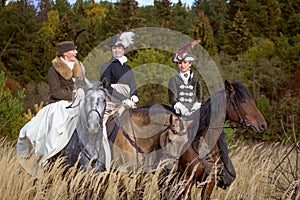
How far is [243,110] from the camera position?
5168 millimetres

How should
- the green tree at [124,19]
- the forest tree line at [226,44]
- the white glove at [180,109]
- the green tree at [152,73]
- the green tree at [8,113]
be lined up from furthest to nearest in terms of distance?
the green tree at [124,19] → the forest tree line at [226,44] → the green tree at [152,73] → the green tree at [8,113] → the white glove at [180,109]

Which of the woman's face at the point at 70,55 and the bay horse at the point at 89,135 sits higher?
the woman's face at the point at 70,55

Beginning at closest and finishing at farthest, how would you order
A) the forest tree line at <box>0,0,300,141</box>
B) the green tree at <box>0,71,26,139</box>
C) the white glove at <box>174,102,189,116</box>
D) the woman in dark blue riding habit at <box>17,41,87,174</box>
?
the woman in dark blue riding habit at <box>17,41,87,174</box> < the white glove at <box>174,102,189,116</box> < the green tree at <box>0,71,26,139</box> < the forest tree line at <box>0,0,300,141</box>

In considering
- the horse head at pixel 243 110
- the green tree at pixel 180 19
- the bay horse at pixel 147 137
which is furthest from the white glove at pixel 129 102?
the green tree at pixel 180 19

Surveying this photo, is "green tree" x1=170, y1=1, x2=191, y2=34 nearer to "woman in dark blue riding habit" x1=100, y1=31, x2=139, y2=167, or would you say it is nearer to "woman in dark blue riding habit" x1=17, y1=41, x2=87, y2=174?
"woman in dark blue riding habit" x1=100, y1=31, x2=139, y2=167

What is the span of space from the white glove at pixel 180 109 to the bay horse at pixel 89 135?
117 cm

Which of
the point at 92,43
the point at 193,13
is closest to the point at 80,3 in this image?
the point at 193,13

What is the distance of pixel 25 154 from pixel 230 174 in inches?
92.9

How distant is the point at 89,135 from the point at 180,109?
1.34 meters

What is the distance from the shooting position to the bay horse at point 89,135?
4332 mm

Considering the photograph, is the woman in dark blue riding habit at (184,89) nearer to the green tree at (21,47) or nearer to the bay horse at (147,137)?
the bay horse at (147,137)

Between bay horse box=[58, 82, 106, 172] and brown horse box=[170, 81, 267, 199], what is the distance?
1.09 meters

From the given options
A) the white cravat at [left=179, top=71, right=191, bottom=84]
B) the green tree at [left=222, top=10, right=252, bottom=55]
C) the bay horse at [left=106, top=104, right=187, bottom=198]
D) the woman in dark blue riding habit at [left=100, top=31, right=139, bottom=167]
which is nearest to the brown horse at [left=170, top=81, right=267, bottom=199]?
the bay horse at [left=106, top=104, right=187, bottom=198]

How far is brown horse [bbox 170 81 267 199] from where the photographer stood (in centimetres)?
512
